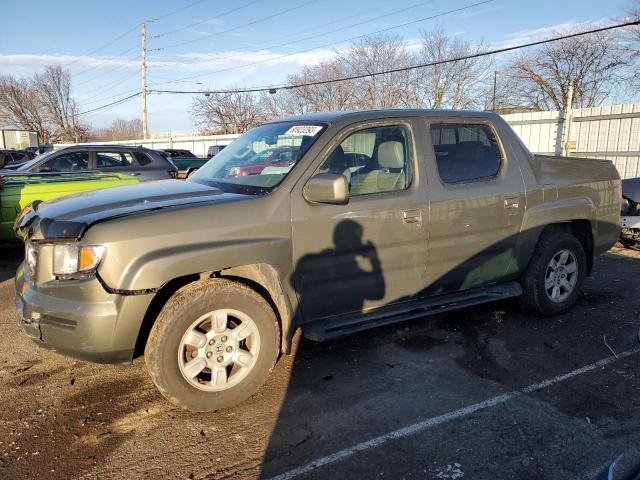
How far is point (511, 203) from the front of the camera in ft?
14.5

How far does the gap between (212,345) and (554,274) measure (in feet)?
11.4

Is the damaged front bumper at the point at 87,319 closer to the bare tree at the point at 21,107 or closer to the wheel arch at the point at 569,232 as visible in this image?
the wheel arch at the point at 569,232

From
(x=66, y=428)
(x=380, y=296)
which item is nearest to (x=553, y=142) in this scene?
(x=380, y=296)

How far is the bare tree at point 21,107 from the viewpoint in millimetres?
61312

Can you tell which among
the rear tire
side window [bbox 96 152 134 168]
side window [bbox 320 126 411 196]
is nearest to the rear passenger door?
side window [bbox 320 126 411 196]

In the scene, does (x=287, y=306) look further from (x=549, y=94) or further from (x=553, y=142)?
(x=549, y=94)

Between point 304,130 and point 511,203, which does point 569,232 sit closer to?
point 511,203

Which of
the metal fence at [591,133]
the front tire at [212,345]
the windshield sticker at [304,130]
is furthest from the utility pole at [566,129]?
the front tire at [212,345]

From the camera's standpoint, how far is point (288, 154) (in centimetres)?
375

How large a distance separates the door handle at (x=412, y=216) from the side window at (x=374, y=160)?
0.20 m

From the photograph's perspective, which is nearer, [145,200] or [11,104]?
[145,200]

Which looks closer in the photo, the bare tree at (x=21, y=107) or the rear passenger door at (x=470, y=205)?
the rear passenger door at (x=470, y=205)

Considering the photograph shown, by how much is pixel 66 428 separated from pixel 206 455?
0.98 meters

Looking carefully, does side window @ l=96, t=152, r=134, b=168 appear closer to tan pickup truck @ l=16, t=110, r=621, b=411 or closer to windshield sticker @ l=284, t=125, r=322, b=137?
tan pickup truck @ l=16, t=110, r=621, b=411
